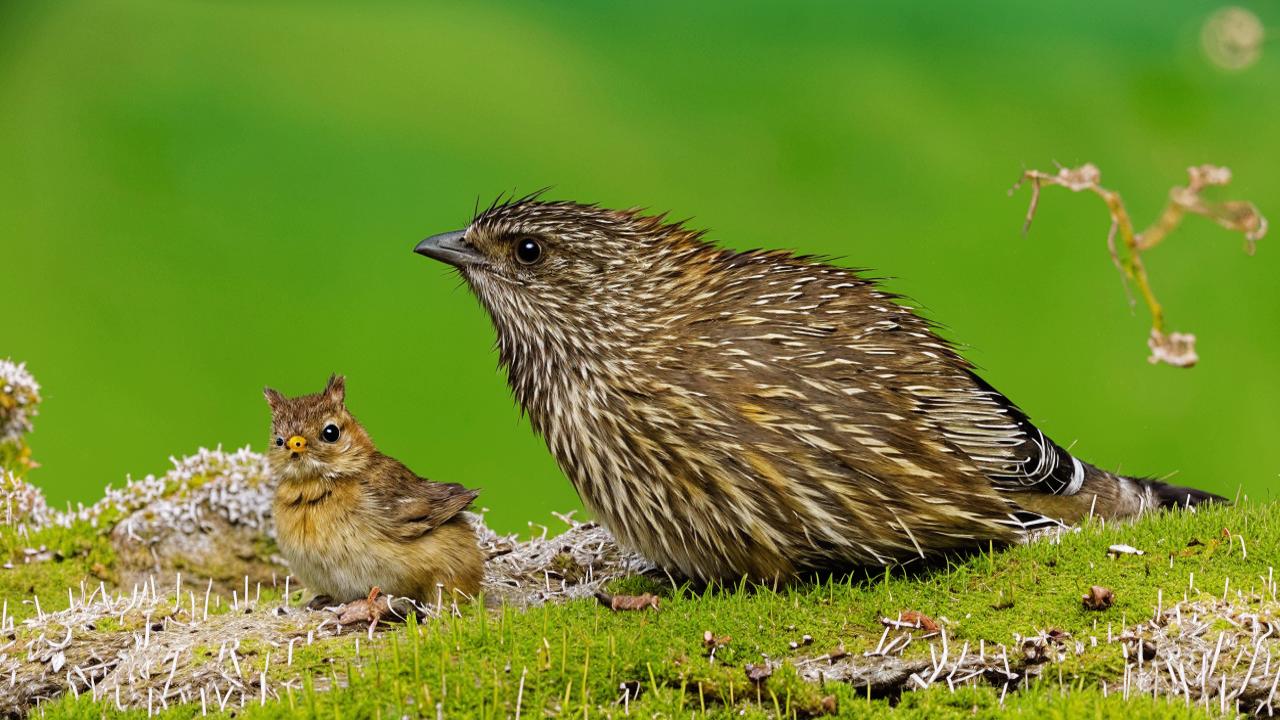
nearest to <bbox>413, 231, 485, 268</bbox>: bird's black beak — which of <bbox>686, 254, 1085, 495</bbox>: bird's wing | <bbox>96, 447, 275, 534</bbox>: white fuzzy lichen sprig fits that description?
<bbox>686, 254, 1085, 495</bbox>: bird's wing

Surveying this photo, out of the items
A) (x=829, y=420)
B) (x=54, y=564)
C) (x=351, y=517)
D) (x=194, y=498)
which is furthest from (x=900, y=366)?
(x=54, y=564)

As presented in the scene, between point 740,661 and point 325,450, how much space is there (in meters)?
2.13

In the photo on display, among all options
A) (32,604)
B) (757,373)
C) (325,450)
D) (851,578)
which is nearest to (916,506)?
(851,578)

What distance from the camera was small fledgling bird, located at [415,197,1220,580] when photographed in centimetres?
559

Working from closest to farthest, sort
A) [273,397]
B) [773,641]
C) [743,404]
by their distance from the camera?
[773,641]
[743,404]
[273,397]

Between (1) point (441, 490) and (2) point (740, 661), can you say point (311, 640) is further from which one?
(2) point (740, 661)

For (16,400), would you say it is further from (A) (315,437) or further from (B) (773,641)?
(B) (773,641)

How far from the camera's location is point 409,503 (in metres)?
5.80

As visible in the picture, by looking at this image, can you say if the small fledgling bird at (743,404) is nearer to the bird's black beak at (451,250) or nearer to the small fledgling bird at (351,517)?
the bird's black beak at (451,250)

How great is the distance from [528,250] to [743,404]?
4.26ft

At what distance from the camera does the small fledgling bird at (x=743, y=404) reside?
18.4 ft

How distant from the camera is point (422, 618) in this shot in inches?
225

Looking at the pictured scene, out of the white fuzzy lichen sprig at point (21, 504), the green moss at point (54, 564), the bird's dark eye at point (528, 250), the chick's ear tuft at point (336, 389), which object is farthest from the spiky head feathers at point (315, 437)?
the white fuzzy lichen sprig at point (21, 504)

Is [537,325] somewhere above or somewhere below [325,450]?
above
